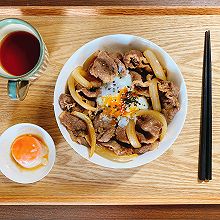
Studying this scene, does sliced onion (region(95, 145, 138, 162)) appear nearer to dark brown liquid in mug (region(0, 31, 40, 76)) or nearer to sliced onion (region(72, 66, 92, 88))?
sliced onion (region(72, 66, 92, 88))

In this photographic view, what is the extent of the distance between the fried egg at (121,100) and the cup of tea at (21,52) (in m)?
0.31

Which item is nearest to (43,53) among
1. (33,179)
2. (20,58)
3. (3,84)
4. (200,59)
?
(20,58)

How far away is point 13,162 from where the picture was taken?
6.40 ft

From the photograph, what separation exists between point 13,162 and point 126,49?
693 millimetres

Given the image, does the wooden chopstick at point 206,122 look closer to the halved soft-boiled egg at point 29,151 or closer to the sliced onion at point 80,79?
the sliced onion at point 80,79

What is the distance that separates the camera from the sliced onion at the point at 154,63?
73.9 inches

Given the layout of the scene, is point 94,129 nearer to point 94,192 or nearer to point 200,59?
point 94,192

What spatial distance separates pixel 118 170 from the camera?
1.95m

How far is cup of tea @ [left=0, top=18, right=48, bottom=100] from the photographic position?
188cm

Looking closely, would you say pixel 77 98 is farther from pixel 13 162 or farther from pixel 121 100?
pixel 13 162

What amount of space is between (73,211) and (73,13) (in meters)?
0.93

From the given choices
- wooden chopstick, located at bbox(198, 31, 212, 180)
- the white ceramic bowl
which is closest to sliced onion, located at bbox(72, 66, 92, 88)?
the white ceramic bowl

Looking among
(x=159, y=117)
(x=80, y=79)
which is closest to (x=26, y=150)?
(x=80, y=79)

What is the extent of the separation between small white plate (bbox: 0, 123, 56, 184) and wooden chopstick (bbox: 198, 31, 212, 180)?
642 millimetres
